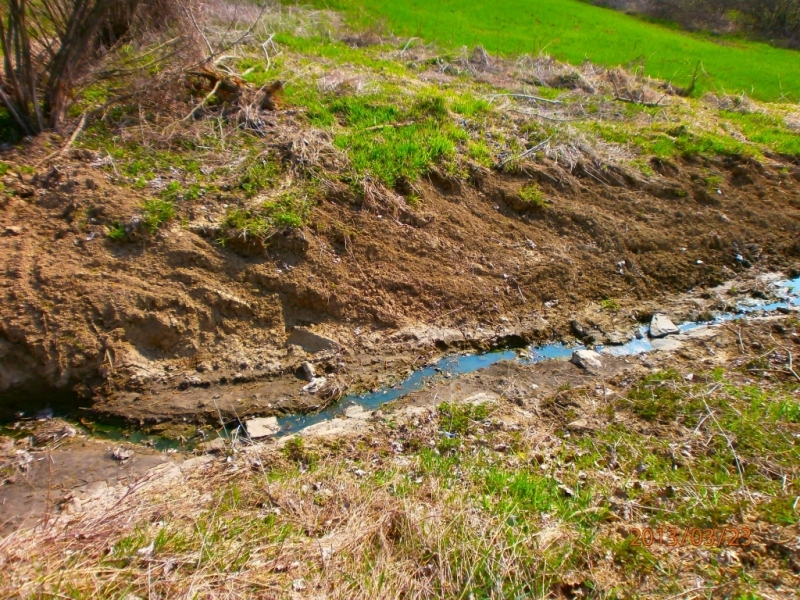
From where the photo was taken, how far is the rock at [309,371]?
4.31 meters

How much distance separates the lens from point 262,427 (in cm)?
389

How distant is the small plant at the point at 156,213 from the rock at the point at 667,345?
4.77 meters

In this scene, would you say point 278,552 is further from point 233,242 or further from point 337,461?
point 233,242

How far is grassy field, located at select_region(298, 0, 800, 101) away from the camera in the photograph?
11.9m

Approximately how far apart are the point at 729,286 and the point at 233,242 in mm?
5486

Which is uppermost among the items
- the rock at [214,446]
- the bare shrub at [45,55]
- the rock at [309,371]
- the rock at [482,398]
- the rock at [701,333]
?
the bare shrub at [45,55]

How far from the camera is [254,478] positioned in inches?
127

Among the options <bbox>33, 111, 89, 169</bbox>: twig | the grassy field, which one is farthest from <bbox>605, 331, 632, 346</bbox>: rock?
the grassy field

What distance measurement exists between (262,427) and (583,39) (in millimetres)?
15300

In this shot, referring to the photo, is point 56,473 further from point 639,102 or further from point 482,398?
point 639,102

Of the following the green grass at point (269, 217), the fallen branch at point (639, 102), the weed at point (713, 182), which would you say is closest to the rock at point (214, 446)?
the green grass at point (269, 217)

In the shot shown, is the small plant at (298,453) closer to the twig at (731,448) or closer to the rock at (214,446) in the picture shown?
the rock at (214,446)
